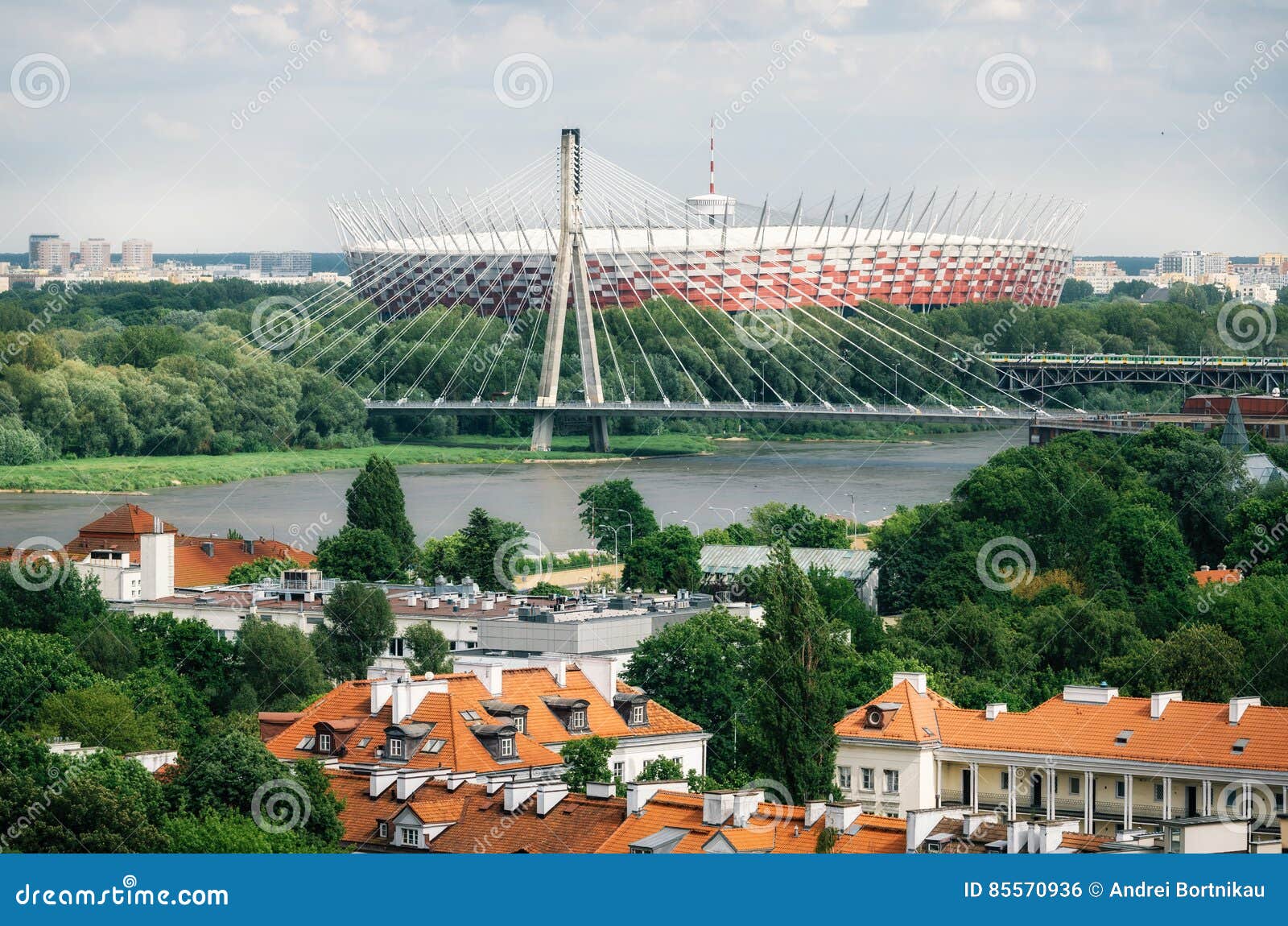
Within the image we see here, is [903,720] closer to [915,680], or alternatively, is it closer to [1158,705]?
[915,680]

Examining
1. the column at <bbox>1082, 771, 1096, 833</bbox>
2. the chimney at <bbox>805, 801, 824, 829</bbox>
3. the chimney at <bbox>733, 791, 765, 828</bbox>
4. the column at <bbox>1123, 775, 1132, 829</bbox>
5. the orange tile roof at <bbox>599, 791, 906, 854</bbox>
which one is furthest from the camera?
the column at <bbox>1082, 771, 1096, 833</bbox>

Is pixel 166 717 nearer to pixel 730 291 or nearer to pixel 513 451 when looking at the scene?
pixel 513 451

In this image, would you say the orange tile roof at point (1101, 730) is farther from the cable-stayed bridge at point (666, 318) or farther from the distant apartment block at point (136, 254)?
the distant apartment block at point (136, 254)

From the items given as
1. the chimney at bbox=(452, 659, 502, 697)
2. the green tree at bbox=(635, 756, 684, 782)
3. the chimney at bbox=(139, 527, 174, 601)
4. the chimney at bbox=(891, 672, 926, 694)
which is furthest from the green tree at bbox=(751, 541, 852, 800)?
the chimney at bbox=(139, 527, 174, 601)

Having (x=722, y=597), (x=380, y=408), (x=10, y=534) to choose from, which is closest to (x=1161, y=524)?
(x=722, y=597)

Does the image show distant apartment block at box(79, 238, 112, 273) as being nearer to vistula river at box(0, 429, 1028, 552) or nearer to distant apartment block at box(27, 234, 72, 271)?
distant apartment block at box(27, 234, 72, 271)

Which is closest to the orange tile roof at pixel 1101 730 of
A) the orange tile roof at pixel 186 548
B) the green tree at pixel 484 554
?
the green tree at pixel 484 554
